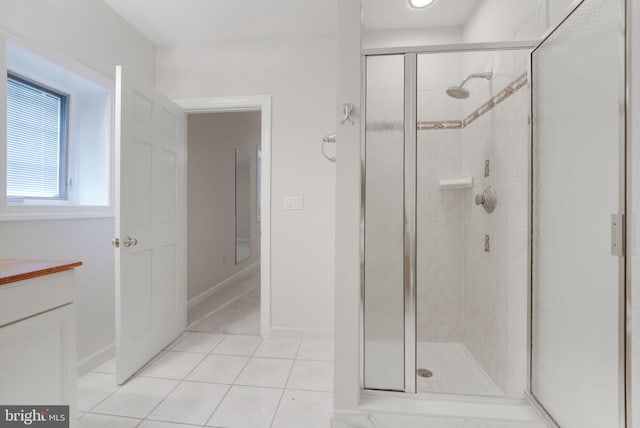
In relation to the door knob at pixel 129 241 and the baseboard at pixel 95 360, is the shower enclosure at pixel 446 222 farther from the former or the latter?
Answer: the baseboard at pixel 95 360

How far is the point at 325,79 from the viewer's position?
240 centimetres

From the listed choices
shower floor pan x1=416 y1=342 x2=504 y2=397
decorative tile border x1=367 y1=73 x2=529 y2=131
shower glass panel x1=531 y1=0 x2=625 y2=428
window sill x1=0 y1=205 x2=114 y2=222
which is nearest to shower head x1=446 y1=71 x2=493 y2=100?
decorative tile border x1=367 y1=73 x2=529 y2=131

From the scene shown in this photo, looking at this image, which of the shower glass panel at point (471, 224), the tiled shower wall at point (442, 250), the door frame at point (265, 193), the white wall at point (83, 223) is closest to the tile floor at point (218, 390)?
the door frame at point (265, 193)

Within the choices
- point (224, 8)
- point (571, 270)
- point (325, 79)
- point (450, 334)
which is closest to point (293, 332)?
point (450, 334)

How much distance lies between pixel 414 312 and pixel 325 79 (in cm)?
191

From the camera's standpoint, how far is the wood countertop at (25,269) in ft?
3.11

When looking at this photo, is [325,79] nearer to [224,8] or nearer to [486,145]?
[224,8]

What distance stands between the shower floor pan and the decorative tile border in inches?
44.6

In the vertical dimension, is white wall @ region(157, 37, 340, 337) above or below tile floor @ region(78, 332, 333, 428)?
above

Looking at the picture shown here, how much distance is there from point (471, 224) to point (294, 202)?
4.29 feet

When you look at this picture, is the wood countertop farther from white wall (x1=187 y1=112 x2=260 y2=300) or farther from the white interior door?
white wall (x1=187 y1=112 x2=260 y2=300)

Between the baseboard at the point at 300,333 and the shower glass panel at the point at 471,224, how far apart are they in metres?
0.88

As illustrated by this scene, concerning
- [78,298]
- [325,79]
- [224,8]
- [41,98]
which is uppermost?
[224,8]

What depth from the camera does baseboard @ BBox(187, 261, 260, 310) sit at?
3.21 m
